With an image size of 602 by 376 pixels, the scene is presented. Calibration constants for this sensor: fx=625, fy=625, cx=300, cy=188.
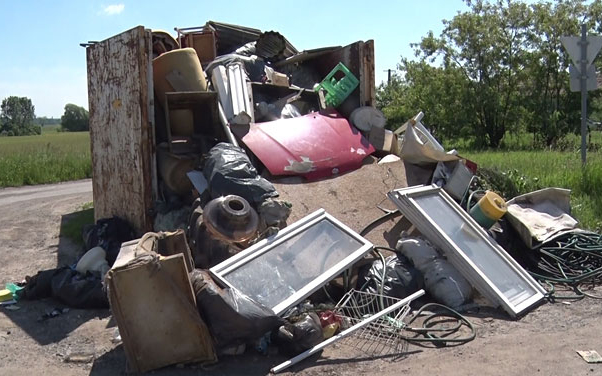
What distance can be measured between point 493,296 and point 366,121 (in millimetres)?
3542

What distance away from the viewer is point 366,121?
827cm

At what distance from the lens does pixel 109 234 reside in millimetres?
6848

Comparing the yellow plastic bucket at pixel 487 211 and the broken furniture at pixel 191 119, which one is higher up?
the broken furniture at pixel 191 119

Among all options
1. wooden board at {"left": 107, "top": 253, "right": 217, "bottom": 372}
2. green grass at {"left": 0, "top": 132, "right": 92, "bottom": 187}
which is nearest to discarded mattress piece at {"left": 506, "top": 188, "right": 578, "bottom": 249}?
wooden board at {"left": 107, "top": 253, "right": 217, "bottom": 372}

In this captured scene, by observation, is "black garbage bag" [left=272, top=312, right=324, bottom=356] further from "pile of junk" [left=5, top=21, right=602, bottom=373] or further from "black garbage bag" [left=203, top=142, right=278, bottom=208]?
"black garbage bag" [left=203, top=142, right=278, bottom=208]

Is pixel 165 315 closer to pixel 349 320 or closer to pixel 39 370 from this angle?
pixel 39 370

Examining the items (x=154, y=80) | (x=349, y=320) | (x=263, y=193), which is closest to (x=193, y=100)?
(x=154, y=80)

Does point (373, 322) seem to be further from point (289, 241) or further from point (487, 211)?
point (487, 211)

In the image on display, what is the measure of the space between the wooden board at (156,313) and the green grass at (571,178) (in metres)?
5.21

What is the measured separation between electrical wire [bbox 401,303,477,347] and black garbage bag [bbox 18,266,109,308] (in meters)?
2.70

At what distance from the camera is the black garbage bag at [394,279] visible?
5332mm

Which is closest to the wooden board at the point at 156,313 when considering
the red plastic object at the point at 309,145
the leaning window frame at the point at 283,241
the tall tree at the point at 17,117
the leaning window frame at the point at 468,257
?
the leaning window frame at the point at 283,241

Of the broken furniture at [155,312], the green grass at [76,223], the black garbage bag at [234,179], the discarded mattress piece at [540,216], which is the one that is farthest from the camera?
the green grass at [76,223]

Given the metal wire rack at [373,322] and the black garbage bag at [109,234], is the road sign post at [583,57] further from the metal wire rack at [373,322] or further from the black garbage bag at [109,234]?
the black garbage bag at [109,234]
